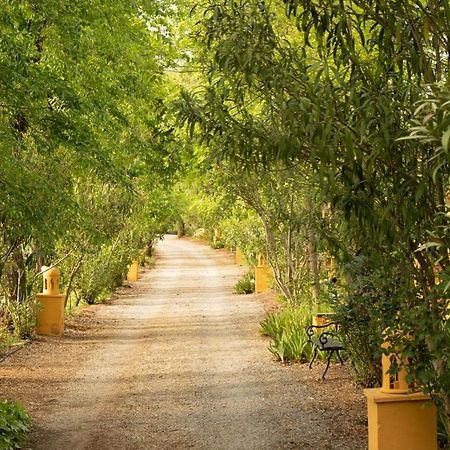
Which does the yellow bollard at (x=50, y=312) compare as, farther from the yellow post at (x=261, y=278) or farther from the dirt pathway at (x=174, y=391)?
the yellow post at (x=261, y=278)

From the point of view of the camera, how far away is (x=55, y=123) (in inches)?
404

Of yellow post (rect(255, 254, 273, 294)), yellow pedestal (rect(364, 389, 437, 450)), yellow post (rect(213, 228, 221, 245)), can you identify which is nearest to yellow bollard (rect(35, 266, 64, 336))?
yellow pedestal (rect(364, 389, 437, 450))

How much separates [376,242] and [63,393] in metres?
7.39

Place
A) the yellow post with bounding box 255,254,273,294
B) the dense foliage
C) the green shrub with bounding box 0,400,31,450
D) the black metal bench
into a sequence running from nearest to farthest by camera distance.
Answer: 1. the dense foliage
2. the green shrub with bounding box 0,400,31,450
3. the black metal bench
4. the yellow post with bounding box 255,254,273,294

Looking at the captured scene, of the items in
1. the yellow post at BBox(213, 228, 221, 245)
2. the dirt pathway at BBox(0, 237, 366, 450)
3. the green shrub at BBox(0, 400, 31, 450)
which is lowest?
the dirt pathway at BBox(0, 237, 366, 450)

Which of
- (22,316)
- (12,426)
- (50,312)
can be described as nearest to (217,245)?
(50,312)

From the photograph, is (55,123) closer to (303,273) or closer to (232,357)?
(232,357)

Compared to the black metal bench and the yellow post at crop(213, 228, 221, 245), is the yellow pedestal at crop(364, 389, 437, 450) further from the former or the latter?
the yellow post at crop(213, 228, 221, 245)

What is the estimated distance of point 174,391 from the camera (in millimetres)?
12078

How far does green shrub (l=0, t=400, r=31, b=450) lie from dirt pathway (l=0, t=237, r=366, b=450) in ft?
0.51

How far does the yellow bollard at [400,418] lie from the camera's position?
24.0ft

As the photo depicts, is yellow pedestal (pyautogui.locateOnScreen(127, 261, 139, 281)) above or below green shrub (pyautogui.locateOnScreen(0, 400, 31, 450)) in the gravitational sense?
above

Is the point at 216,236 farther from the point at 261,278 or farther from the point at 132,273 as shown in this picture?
the point at 261,278

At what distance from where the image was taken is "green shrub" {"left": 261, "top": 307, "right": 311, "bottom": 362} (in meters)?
14.2
